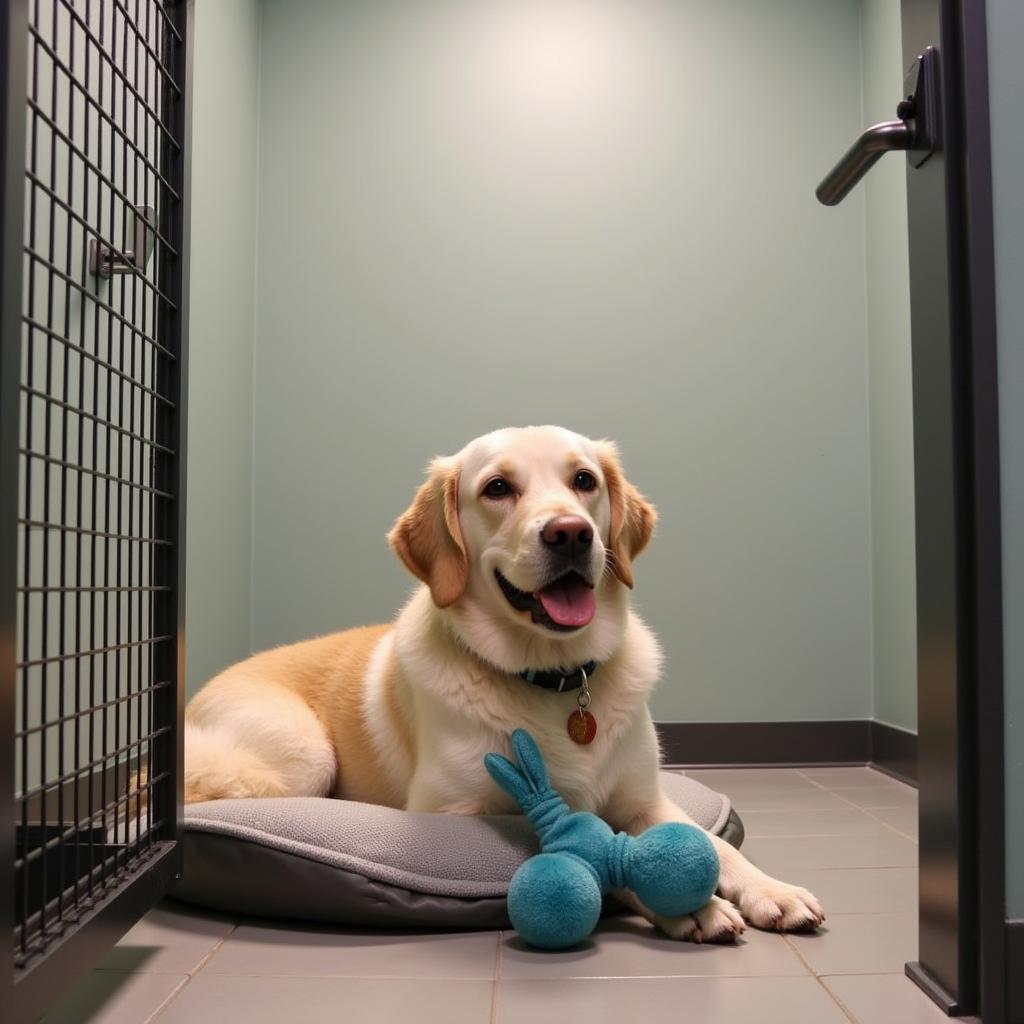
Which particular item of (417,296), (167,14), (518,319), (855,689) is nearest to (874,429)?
(855,689)

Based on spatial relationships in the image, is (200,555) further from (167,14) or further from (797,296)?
(797,296)

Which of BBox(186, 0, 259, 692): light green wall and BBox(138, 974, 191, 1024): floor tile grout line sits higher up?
BBox(186, 0, 259, 692): light green wall

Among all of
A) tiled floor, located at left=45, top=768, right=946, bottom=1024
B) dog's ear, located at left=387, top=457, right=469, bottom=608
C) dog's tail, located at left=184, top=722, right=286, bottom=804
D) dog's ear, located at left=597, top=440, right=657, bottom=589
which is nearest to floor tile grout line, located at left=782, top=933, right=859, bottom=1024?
tiled floor, located at left=45, top=768, right=946, bottom=1024

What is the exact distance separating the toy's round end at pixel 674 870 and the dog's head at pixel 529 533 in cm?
43

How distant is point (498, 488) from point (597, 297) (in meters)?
2.00

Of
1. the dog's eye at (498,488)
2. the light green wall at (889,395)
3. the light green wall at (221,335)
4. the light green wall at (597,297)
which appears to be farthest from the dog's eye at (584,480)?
the light green wall at (597,297)

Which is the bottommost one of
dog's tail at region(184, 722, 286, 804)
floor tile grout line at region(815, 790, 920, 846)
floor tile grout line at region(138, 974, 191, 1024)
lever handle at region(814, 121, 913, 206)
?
floor tile grout line at region(815, 790, 920, 846)

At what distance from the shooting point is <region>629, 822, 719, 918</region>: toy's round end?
1779 mm

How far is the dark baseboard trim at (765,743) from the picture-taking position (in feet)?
12.8

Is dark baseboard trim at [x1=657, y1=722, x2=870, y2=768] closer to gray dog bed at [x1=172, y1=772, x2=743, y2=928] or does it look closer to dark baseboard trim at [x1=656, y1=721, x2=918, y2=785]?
dark baseboard trim at [x1=656, y1=721, x2=918, y2=785]

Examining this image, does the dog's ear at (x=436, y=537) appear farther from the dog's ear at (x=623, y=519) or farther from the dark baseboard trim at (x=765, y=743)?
the dark baseboard trim at (x=765, y=743)

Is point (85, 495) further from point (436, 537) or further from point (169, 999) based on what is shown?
point (169, 999)

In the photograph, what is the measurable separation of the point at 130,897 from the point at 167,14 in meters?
1.37

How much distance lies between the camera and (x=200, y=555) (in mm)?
3357
